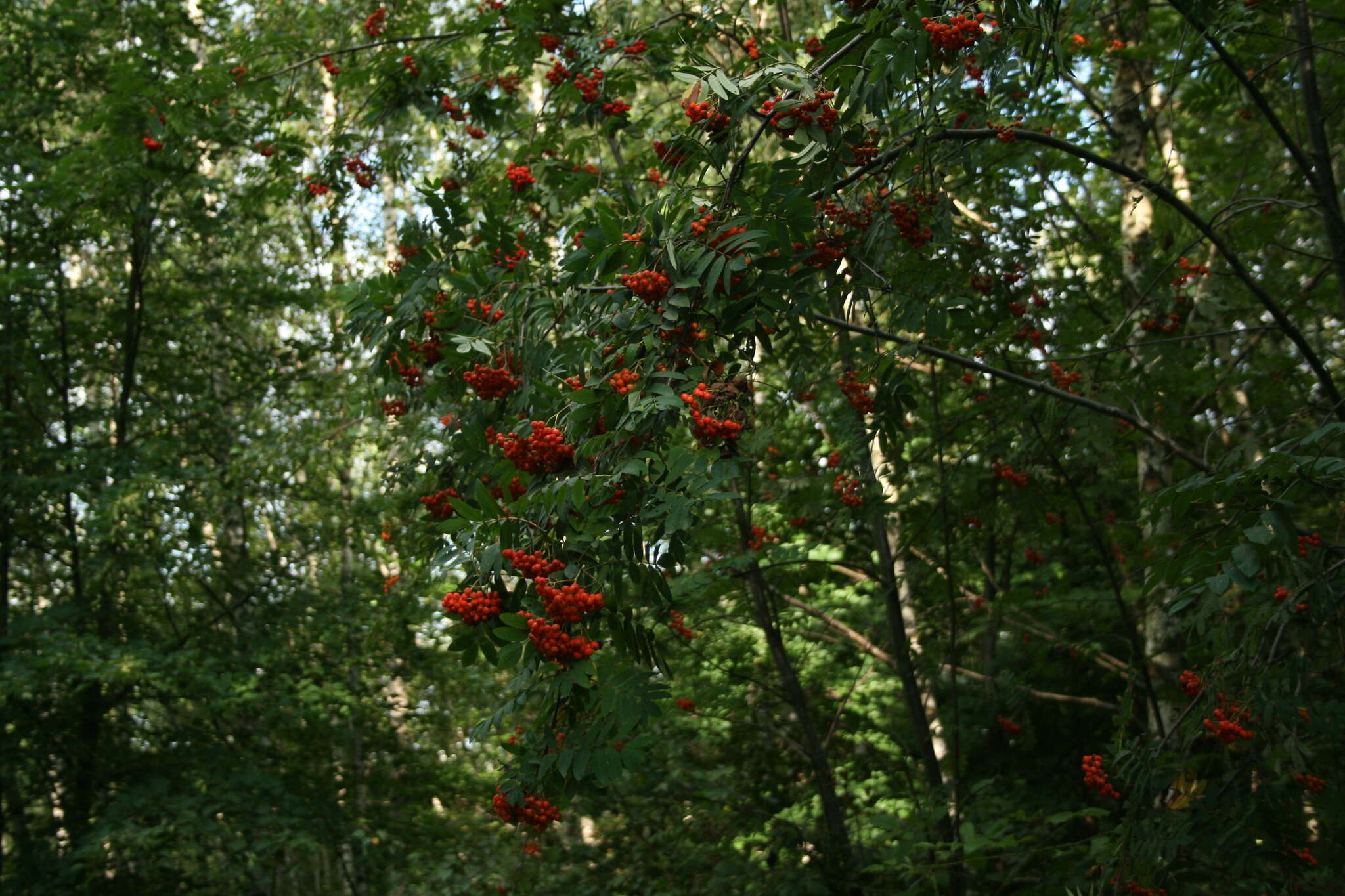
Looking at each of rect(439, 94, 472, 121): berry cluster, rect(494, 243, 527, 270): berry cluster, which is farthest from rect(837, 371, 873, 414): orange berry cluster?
rect(439, 94, 472, 121): berry cluster

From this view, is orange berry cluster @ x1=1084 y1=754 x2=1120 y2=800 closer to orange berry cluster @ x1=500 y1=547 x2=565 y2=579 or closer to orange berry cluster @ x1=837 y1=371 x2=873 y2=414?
orange berry cluster @ x1=837 y1=371 x2=873 y2=414

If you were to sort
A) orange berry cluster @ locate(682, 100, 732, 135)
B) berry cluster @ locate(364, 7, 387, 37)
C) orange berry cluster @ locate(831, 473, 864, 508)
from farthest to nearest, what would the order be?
berry cluster @ locate(364, 7, 387, 37) < orange berry cluster @ locate(831, 473, 864, 508) < orange berry cluster @ locate(682, 100, 732, 135)

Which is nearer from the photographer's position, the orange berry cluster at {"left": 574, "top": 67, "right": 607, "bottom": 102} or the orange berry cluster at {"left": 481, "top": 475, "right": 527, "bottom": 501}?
the orange berry cluster at {"left": 481, "top": 475, "right": 527, "bottom": 501}

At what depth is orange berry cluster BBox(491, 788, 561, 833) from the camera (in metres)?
2.36

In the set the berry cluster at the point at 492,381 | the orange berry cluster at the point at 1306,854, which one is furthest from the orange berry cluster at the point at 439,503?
the orange berry cluster at the point at 1306,854

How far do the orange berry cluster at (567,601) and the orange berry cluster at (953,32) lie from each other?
1632 millimetres

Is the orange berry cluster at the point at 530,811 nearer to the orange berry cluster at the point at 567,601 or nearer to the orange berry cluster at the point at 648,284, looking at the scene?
the orange berry cluster at the point at 567,601

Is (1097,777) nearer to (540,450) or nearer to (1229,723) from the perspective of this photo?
(1229,723)

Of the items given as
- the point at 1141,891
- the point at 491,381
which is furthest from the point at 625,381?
the point at 1141,891

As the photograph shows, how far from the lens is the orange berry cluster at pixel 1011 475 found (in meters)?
4.56

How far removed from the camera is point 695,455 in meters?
2.20

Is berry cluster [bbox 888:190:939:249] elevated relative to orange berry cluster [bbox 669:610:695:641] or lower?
elevated

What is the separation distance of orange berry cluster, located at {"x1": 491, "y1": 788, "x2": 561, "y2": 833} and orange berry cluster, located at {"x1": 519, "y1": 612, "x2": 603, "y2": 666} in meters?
0.47

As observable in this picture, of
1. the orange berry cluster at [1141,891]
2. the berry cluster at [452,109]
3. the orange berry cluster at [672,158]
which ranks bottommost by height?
the orange berry cluster at [1141,891]
